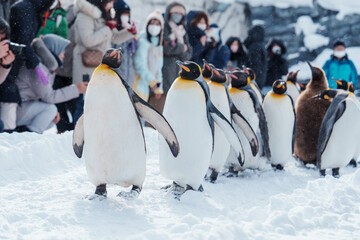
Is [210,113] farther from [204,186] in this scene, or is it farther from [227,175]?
[227,175]

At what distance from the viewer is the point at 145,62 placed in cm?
→ 545

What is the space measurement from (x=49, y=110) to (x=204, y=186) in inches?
73.1

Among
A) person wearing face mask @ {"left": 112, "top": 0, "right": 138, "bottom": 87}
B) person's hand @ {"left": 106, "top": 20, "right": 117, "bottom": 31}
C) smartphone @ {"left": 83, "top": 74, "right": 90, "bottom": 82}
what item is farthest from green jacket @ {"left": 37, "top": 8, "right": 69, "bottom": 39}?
smartphone @ {"left": 83, "top": 74, "right": 90, "bottom": 82}

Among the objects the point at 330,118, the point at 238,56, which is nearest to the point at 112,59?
the point at 330,118

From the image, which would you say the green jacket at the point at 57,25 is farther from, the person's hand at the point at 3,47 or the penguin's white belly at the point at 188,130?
the penguin's white belly at the point at 188,130

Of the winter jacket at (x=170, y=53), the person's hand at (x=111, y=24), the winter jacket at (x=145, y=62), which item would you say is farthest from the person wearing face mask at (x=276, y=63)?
the person's hand at (x=111, y=24)

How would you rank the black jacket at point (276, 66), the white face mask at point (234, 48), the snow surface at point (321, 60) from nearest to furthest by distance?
the white face mask at point (234, 48), the black jacket at point (276, 66), the snow surface at point (321, 60)

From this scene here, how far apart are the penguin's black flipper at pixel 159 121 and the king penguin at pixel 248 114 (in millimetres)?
1357

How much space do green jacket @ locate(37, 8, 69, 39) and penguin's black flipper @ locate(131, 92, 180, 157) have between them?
2.67 m

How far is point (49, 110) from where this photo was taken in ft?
15.0

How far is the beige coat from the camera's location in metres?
4.93

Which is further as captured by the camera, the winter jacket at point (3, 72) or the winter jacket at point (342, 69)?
the winter jacket at point (342, 69)

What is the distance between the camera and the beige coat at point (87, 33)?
4.93 m

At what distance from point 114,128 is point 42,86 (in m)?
2.09
